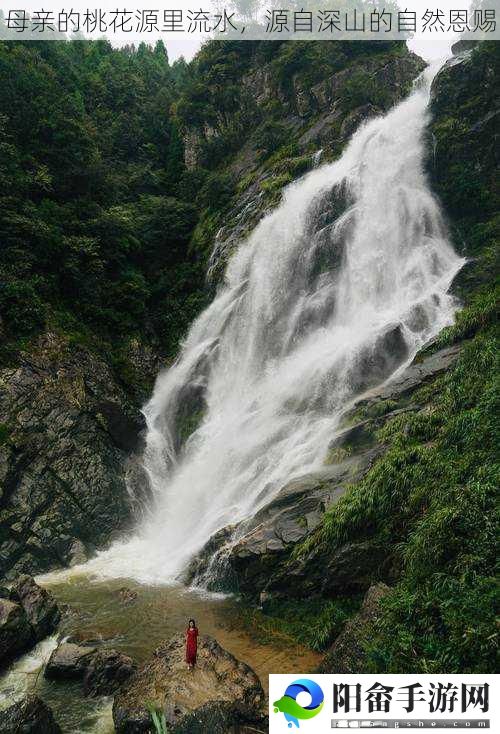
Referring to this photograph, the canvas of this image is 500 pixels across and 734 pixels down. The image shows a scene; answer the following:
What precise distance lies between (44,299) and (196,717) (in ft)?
53.9

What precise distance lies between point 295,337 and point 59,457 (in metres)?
9.96

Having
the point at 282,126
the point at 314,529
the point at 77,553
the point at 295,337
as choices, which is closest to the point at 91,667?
the point at 314,529

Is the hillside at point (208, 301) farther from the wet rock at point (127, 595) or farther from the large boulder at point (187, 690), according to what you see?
the wet rock at point (127, 595)

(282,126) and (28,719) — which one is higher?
(282,126)

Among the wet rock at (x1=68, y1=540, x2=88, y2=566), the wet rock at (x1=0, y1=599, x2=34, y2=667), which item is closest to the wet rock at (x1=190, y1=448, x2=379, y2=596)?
the wet rock at (x1=0, y1=599, x2=34, y2=667)

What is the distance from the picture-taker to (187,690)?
23.6 ft

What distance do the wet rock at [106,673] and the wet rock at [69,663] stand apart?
5.0 inches

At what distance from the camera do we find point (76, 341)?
19125mm

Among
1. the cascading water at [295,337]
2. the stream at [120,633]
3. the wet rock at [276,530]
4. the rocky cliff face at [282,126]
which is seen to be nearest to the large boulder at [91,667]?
the stream at [120,633]

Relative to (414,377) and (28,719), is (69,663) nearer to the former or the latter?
(28,719)

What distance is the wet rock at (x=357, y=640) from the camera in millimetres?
6969

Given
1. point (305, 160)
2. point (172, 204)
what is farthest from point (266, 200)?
point (172, 204)

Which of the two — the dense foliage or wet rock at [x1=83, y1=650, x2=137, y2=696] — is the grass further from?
the dense foliage

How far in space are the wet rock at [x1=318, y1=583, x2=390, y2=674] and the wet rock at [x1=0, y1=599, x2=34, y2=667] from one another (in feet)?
18.2
